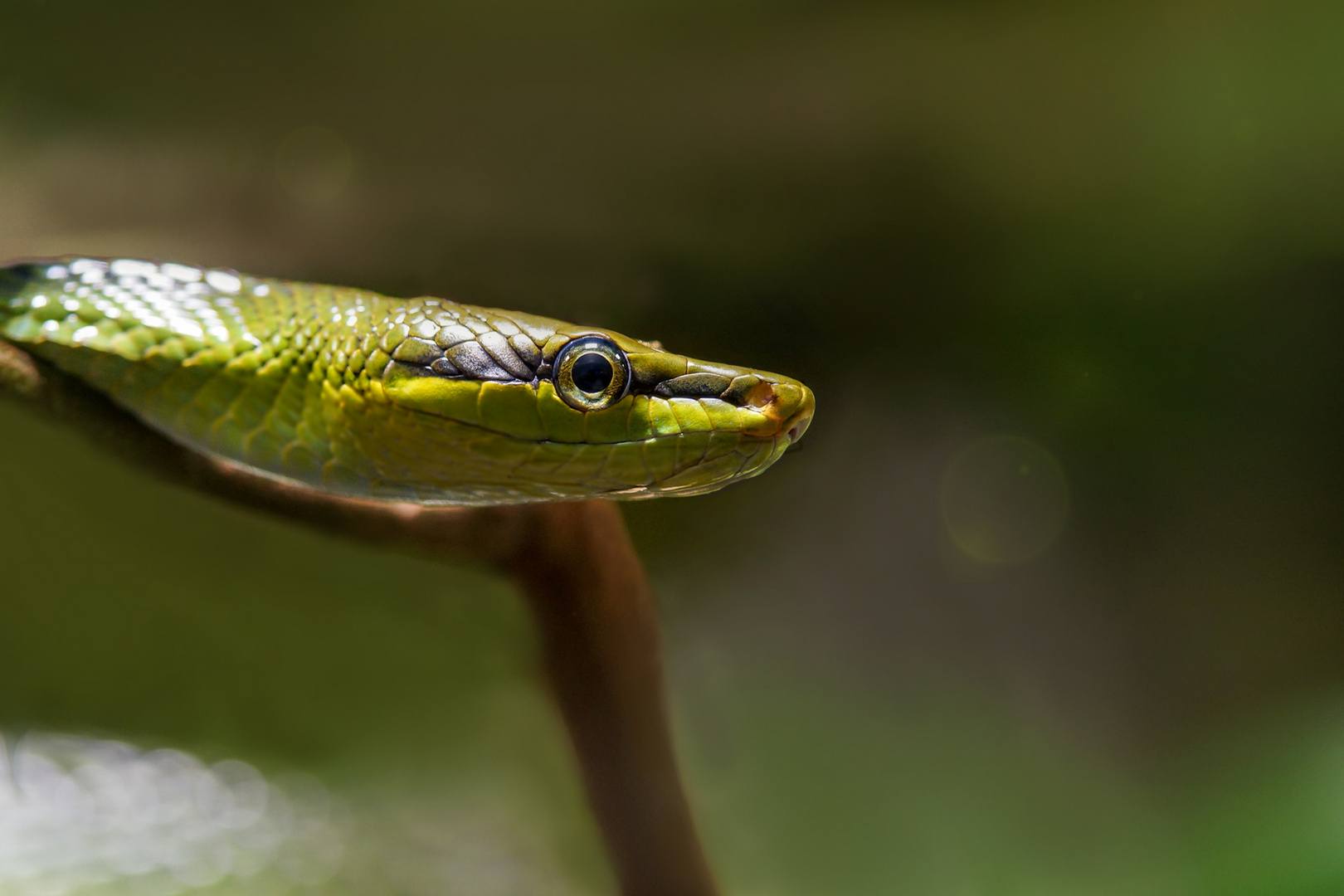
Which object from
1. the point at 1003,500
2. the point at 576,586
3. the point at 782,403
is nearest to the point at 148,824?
the point at 576,586

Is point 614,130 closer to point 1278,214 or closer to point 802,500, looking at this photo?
point 802,500

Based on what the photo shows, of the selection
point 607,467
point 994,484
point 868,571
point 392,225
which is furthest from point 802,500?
point 392,225

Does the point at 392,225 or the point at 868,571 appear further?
the point at 392,225

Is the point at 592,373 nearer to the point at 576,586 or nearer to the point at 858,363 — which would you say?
the point at 576,586

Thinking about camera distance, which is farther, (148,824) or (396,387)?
(148,824)

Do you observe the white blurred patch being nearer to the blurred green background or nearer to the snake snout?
the blurred green background

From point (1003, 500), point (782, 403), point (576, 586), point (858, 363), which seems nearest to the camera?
point (782, 403)
